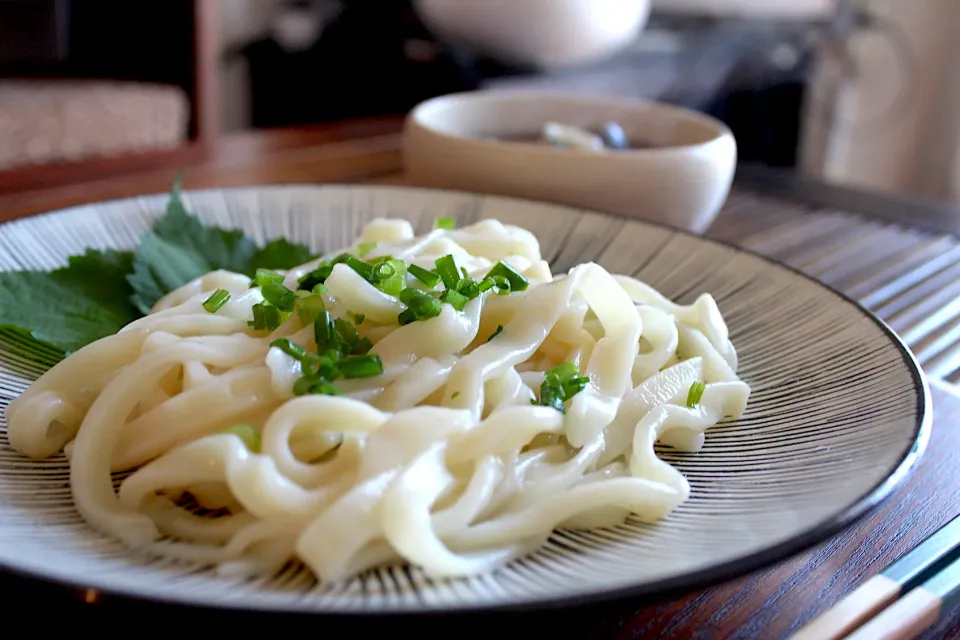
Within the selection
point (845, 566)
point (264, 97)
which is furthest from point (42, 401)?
point (264, 97)

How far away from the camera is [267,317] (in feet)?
2.82

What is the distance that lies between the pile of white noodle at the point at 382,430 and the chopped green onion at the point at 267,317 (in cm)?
1

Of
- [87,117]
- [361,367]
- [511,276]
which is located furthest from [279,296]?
[87,117]

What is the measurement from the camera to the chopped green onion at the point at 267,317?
0.86 metres

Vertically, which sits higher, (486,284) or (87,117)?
(486,284)

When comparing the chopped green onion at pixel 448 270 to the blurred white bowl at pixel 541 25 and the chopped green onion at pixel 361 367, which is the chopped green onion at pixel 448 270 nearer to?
the chopped green onion at pixel 361 367

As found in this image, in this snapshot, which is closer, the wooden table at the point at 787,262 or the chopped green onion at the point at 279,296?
the wooden table at the point at 787,262

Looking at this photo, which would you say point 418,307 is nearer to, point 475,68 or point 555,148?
point 555,148

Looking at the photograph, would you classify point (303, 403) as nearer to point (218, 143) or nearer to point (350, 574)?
point (350, 574)

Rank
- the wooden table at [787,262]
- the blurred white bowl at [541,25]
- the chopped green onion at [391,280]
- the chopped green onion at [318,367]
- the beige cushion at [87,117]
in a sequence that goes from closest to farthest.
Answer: the wooden table at [787,262] → the chopped green onion at [318,367] → the chopped green onion at [391,280] → the blurred white bowl at [541,25] → the beige cushion at [87,117]

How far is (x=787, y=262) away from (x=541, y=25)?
3.31ft

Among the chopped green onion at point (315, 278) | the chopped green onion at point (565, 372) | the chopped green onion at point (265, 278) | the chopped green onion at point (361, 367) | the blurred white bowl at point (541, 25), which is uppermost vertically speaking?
the blurred white bowl at point (541, 25)

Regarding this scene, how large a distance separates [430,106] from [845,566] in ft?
3.69

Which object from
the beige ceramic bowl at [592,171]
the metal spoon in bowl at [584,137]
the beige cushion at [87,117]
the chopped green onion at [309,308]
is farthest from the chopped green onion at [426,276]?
the beige cushion at [87,117]
